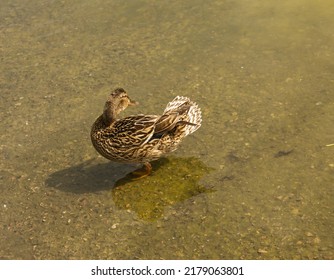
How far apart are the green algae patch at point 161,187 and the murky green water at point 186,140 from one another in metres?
0.02

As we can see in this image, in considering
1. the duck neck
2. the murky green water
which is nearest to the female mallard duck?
the duck neck

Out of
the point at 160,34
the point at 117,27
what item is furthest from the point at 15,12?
the point at 160,34

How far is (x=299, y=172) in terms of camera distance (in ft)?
18.4

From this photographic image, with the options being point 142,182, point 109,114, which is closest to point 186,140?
point 142,182

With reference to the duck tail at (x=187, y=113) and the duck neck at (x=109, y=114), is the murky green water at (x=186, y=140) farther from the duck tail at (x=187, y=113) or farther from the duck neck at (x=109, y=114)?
the duck neck at (x=109, y=114)

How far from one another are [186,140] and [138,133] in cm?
79

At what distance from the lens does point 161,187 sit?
18.6ft

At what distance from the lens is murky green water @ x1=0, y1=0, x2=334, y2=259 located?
201 inches

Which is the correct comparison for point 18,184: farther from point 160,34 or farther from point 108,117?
point 160,34

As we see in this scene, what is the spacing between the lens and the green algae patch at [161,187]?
5.45 metres

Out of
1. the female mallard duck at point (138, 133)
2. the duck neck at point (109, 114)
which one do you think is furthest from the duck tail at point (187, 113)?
the duck neck at point (109, 114)

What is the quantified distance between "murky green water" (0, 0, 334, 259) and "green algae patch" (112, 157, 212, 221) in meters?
0.02

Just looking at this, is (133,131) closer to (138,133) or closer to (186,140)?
(138,133)

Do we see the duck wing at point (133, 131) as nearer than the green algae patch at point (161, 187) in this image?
No
